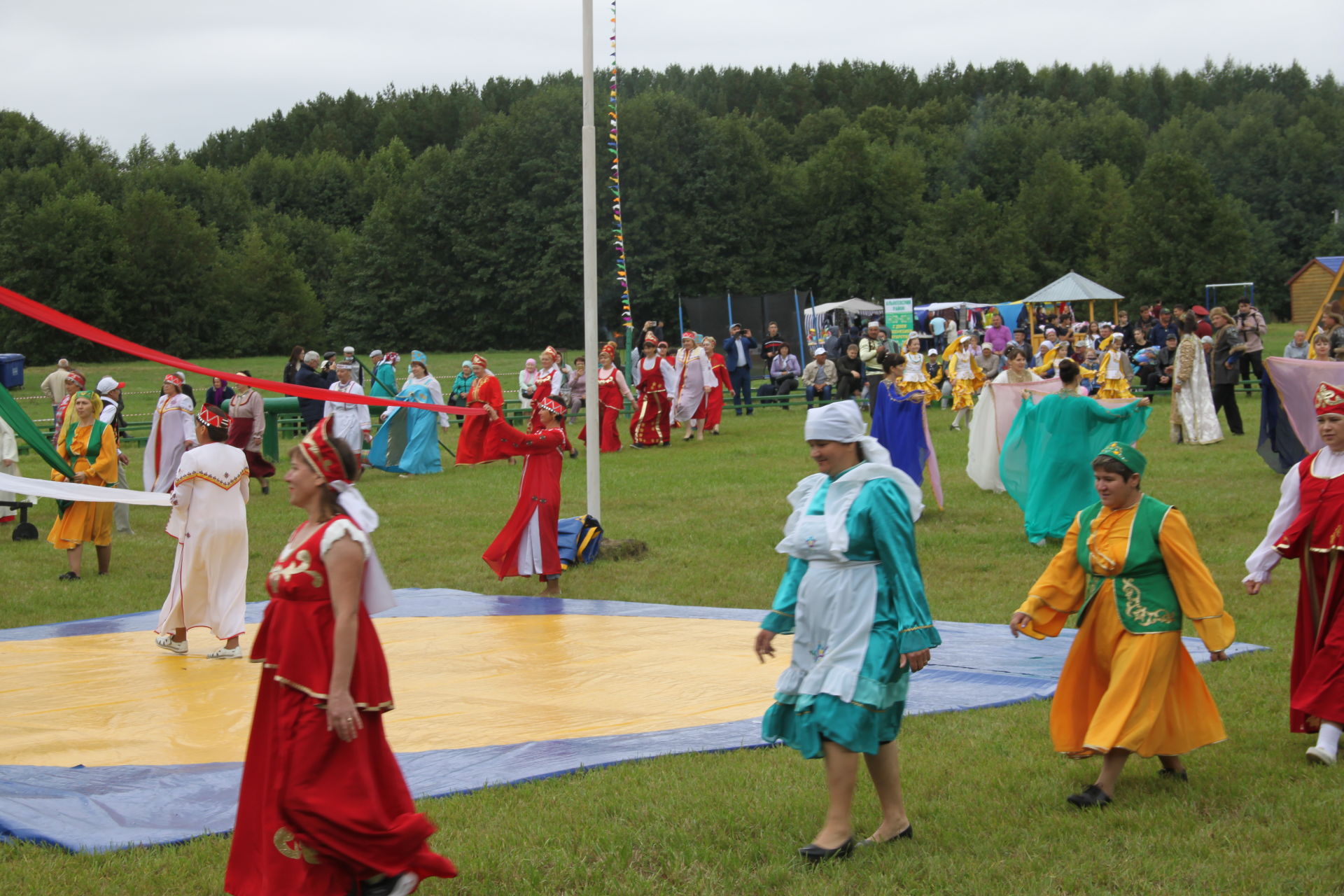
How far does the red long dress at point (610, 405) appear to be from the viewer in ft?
70.5

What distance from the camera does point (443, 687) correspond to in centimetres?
733

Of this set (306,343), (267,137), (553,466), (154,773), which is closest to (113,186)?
(306,343)

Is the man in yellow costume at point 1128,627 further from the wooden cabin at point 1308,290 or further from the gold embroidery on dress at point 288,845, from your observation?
the wooden cabin at point 1308,290

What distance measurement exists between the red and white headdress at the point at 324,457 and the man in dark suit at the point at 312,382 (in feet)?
54.2

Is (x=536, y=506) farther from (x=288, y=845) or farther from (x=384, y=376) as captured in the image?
(x=384, y=376)

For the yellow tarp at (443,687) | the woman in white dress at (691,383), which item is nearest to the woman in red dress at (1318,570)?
the yellow tarp at (443,687)

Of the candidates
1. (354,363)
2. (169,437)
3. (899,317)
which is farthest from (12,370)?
(899,317)

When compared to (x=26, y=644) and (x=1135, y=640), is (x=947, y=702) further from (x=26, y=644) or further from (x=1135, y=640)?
(x=26, y=644)

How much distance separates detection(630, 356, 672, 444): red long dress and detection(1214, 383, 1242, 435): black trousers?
342 inches

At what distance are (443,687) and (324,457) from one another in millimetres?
3351

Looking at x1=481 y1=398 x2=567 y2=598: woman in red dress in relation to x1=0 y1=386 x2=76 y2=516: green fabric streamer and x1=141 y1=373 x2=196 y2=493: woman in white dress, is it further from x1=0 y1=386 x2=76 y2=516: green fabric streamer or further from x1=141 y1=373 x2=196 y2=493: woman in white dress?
x1=141 y1=373 x2=196 y2=493: woman in white dress

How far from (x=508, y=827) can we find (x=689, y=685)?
253 cm

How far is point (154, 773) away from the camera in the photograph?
569 cm

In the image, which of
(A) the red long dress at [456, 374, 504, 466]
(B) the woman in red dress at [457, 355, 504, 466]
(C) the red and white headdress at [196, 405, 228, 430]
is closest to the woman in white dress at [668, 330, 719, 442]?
(B) the woman in red dress at [457, 355, 504, 466]
